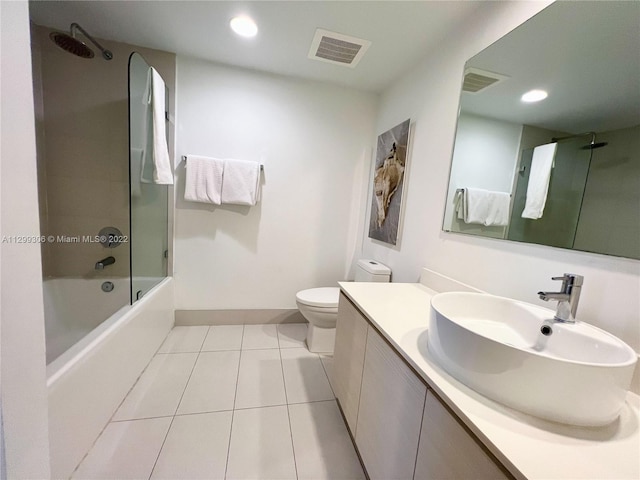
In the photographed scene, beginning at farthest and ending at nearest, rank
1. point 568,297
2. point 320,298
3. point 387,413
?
point 320,298 < point 387,413 < point 568,297

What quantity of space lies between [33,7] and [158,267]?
1.70 meters

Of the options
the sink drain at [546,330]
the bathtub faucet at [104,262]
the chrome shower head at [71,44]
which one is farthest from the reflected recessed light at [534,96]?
the bathtub faucet at [104,262]

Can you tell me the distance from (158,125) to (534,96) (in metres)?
2.06

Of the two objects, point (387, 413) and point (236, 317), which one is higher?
point (387, 413)

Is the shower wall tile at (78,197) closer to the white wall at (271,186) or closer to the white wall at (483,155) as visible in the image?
the white wall at (271,186)

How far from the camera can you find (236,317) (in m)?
2.21

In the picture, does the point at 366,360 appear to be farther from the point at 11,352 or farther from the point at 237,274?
the point at 237,274

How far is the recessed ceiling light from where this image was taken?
140cm

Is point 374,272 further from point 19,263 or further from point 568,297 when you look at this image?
point 19,263

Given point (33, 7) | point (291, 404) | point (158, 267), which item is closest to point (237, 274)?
point (158, 267)

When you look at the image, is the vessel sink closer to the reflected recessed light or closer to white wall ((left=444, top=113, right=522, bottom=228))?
white wall ((left=444, top=113, right=522, bottom=228))

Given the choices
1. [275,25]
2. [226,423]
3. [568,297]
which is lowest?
[226,423]

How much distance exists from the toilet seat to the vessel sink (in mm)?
1023

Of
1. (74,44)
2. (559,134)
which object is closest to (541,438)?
(559,134)
